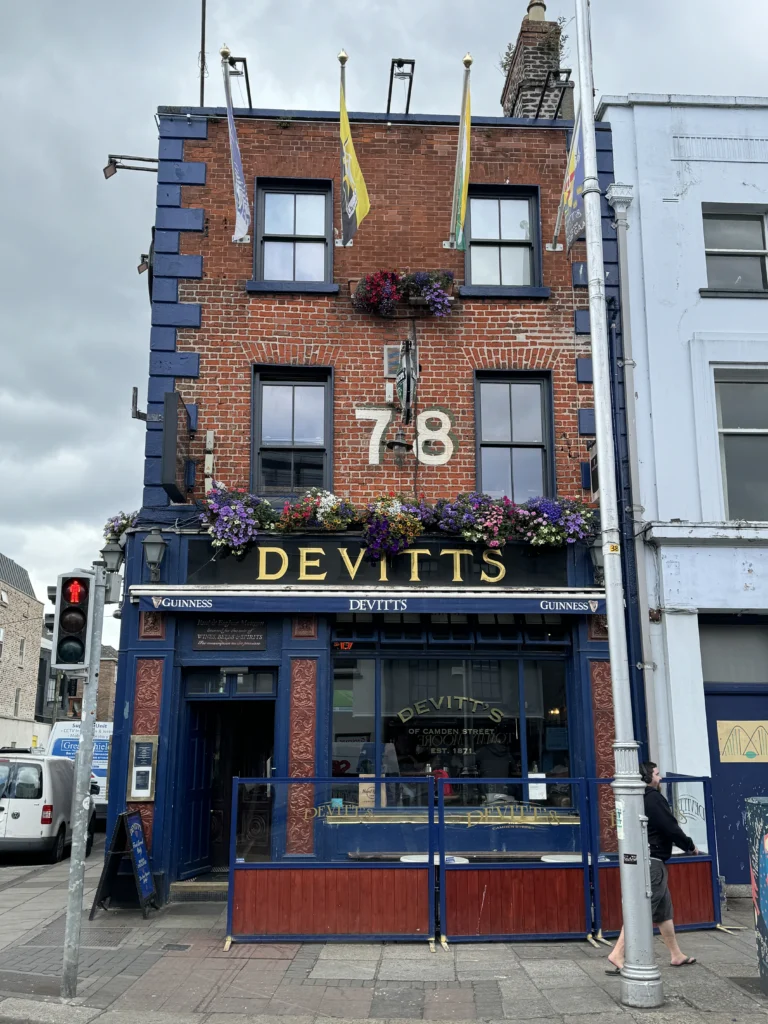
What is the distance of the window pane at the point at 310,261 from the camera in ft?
43.7

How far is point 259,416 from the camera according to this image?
12859mm

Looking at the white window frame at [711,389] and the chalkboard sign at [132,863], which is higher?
the white window frame at [711,389]

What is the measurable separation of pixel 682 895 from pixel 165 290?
32.4 feet

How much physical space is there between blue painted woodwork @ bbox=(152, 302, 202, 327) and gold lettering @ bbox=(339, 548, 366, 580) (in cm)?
378

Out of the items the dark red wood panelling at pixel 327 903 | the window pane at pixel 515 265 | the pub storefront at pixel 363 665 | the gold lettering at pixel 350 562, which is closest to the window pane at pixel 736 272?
the window pane at pixel 515 265

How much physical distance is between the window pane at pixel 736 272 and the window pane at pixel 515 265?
2.60 m

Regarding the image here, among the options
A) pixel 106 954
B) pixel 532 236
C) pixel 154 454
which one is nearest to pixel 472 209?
pixel 532 236

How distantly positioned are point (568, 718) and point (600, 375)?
5321 mm

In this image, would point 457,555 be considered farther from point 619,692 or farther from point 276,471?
point 619,692

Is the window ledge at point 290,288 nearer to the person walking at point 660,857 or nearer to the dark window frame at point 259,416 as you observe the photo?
the dark window frame at point 259,416

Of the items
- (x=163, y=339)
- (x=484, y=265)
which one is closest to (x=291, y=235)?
(x=163, y=339)

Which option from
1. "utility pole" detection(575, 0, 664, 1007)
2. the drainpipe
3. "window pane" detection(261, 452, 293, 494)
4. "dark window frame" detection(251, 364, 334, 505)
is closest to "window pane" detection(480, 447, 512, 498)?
the drainpipe

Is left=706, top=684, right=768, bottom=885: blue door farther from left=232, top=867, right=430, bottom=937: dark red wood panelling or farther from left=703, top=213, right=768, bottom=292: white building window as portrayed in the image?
left=703, top=213, right=768, bottom=292: white building window

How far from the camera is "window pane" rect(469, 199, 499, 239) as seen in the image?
44.9 feet
